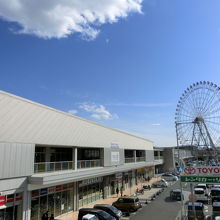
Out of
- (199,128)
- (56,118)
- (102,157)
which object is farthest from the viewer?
(199,128)

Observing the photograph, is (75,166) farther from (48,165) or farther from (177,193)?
(177,193)

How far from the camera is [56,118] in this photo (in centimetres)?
2034

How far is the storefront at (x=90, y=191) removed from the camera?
81.1ft

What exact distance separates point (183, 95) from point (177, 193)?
61.9 feet

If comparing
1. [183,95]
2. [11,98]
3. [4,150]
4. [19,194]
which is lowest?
[19,194]

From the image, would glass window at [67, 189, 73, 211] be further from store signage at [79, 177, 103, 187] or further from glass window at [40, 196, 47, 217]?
glass window at [40, 196, 47, 217]

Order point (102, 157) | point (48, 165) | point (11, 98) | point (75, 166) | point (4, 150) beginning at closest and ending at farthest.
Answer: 1. point (4, 150)
2. point (11, 98)
3. point (48, 165)
4. point (75, 166)
5. point (102, 157)

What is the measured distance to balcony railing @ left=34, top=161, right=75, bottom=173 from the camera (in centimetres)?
1794

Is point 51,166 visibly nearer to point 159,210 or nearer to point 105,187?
point 159,210

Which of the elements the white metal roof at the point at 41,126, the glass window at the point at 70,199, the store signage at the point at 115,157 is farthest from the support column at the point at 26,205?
the store signage at the point at 115,157

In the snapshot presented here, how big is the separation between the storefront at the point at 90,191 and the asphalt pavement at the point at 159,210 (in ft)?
20.6

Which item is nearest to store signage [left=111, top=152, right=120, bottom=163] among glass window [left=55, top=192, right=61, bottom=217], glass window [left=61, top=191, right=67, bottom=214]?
glass window [left=61, top=191, right=67, bottom=214]

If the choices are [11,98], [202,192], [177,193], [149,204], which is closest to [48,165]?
[11,98]

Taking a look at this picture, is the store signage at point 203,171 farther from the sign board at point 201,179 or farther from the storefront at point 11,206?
the storefront at point 11,206
